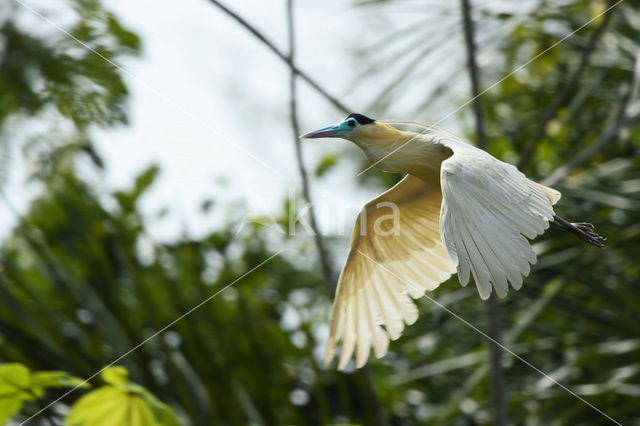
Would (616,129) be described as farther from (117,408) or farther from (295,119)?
(117,408)

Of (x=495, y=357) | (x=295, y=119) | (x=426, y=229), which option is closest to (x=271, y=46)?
(x=295, y=119)

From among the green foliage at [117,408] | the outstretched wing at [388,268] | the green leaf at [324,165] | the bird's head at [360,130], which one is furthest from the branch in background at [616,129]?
the green foliage at [117,408]

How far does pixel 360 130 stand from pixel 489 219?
1.21 ft

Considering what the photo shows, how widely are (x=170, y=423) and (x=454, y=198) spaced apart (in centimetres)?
56

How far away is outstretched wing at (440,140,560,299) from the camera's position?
1.16m

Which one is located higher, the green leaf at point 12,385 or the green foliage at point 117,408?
the green leaf at point 12,385

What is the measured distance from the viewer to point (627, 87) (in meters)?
2.59

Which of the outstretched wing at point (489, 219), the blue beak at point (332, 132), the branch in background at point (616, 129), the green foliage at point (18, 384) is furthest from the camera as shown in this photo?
the branch in background at point (616, 129)

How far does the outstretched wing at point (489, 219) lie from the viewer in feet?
3.81

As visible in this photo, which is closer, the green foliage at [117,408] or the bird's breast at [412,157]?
the green foliage at [117,408]

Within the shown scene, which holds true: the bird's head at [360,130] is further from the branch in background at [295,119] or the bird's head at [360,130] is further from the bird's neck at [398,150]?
the branch in background at [295,119]

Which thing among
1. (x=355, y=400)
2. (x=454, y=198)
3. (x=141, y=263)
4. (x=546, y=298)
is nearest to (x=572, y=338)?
(x=546, y=298)

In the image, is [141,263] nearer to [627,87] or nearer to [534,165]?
[534,165]

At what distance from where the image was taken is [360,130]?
1.53 metres
